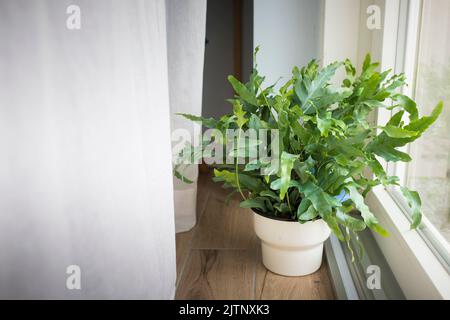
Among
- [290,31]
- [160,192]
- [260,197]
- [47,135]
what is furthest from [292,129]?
[290,31]

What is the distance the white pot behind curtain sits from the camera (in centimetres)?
145

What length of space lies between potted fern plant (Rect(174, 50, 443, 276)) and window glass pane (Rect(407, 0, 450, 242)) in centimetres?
8

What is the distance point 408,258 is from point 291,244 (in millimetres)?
327

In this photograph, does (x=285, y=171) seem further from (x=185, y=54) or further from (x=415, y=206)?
(x=185, y=54)

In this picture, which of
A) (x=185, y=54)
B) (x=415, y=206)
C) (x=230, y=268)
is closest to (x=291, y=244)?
(x=230, y=268)

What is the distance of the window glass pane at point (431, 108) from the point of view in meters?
1.05

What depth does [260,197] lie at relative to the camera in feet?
4.31

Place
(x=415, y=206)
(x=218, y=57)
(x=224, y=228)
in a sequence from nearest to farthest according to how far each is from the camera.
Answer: (x=415, y=206)
(x=224, y=228)
(x=218, y=57)

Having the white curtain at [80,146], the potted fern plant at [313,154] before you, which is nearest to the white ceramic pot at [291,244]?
the potted fern plant at [313,154]

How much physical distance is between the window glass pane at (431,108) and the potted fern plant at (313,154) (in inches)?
3.1

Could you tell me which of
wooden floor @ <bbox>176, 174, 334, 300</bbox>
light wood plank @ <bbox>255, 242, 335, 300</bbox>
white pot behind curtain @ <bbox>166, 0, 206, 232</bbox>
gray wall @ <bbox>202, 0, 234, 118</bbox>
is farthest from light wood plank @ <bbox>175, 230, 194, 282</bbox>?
gray wall @ <bbox>202, 0, 234, 118</bbox>

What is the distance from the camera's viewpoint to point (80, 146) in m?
0.65

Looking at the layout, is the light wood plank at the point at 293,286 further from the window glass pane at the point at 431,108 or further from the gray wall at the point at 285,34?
the gray wall at the point at 285,34

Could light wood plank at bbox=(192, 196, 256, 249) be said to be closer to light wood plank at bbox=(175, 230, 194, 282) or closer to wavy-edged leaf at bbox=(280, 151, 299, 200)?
light wood plank at bbox=(175, 230, 194, 282)
